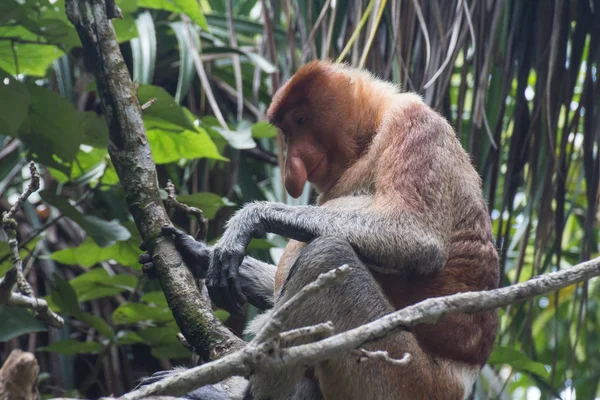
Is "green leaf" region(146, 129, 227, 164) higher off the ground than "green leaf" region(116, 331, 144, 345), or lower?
higher

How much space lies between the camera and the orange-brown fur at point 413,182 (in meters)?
3.28

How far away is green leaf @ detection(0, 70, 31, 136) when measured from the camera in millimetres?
3418

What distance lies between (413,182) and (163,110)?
1.24 meters

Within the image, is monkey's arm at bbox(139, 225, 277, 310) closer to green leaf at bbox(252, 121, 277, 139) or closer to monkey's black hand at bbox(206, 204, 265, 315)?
monkey's black hand at bbox(206, 204, 265, 315)

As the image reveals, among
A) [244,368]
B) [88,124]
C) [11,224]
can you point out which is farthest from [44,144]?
[244,368]

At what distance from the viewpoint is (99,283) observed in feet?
13.4

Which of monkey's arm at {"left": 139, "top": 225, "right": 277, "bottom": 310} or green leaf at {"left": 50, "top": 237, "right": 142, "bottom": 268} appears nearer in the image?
monkey's arm at {"left": 139, "top": 225, "right": 277, "bottom": 310}

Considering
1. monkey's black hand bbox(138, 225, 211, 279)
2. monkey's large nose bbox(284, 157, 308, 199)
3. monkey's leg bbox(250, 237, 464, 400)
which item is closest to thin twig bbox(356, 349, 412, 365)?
monkey's leg bbox(250, 237, 464, 400)

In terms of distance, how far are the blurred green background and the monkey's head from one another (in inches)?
15.3

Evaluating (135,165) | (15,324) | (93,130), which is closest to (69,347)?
(15,324)

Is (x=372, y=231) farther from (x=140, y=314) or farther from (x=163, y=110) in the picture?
(x=140, y=314)

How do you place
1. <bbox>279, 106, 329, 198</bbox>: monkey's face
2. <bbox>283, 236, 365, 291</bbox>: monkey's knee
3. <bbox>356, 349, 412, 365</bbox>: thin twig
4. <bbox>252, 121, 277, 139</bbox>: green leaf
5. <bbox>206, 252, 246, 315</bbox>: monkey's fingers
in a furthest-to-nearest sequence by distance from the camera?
<bbox>252, 121, 277, 139</bbox>: green leaf → <bbox>279, 106, 329, 198</bbox>: monkey's face → <bbox>206, 252, 246, 315</bbox>: monkey's fingers → <bbox>283, 236, 365, 291</bbox>: monkey's knee → <bbox>356, 349, 412, 365</bbox>: thin twig

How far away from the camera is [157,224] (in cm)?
308

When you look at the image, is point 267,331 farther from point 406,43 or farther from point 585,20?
point 585,20
